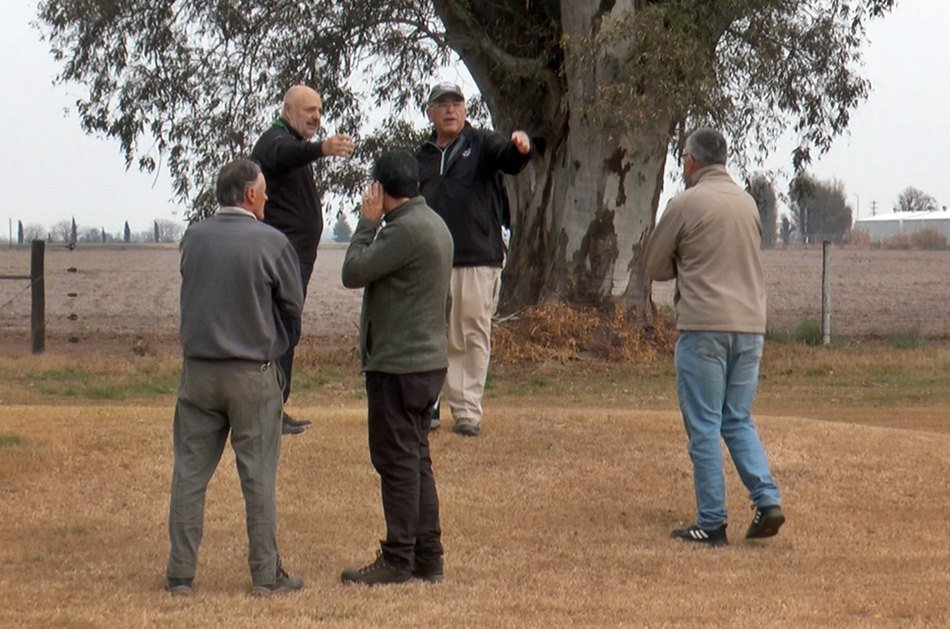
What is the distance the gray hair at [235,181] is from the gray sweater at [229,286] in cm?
6

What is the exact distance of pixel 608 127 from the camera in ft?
62.7

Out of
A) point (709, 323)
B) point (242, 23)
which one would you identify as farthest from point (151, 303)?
point (709, 323)

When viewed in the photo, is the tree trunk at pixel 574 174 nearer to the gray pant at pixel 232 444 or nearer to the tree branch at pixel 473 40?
the tree branch at pixel 473 40

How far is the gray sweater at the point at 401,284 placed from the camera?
694 centimetres

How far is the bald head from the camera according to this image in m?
9.40

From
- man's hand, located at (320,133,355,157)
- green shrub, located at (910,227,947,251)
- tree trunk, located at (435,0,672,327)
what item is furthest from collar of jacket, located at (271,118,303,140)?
green shrub, located at (910,227,947,251)

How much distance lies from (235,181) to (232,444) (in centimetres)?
114

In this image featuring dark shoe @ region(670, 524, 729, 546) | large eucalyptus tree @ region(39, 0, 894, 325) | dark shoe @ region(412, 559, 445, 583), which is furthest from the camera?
large eucalyptus tree @ region(39, 0, 894, 325)

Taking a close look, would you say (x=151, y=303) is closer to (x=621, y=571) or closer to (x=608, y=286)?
(x=608, y=286)

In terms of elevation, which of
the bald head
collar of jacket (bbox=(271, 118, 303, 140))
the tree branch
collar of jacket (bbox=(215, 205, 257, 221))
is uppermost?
the tree branch

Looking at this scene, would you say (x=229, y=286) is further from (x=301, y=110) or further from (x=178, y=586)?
(x=301, y=110)

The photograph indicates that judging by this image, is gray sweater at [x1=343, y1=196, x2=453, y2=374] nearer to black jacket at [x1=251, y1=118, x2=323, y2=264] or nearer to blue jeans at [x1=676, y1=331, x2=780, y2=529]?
blue jeans at [x1=676, y1=331, x2=780, y2=529]

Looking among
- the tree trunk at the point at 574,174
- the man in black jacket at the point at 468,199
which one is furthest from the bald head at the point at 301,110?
the tree trunk at the point at 574,174

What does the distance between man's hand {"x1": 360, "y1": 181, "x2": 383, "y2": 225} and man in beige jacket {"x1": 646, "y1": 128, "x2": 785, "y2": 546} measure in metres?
1.72
